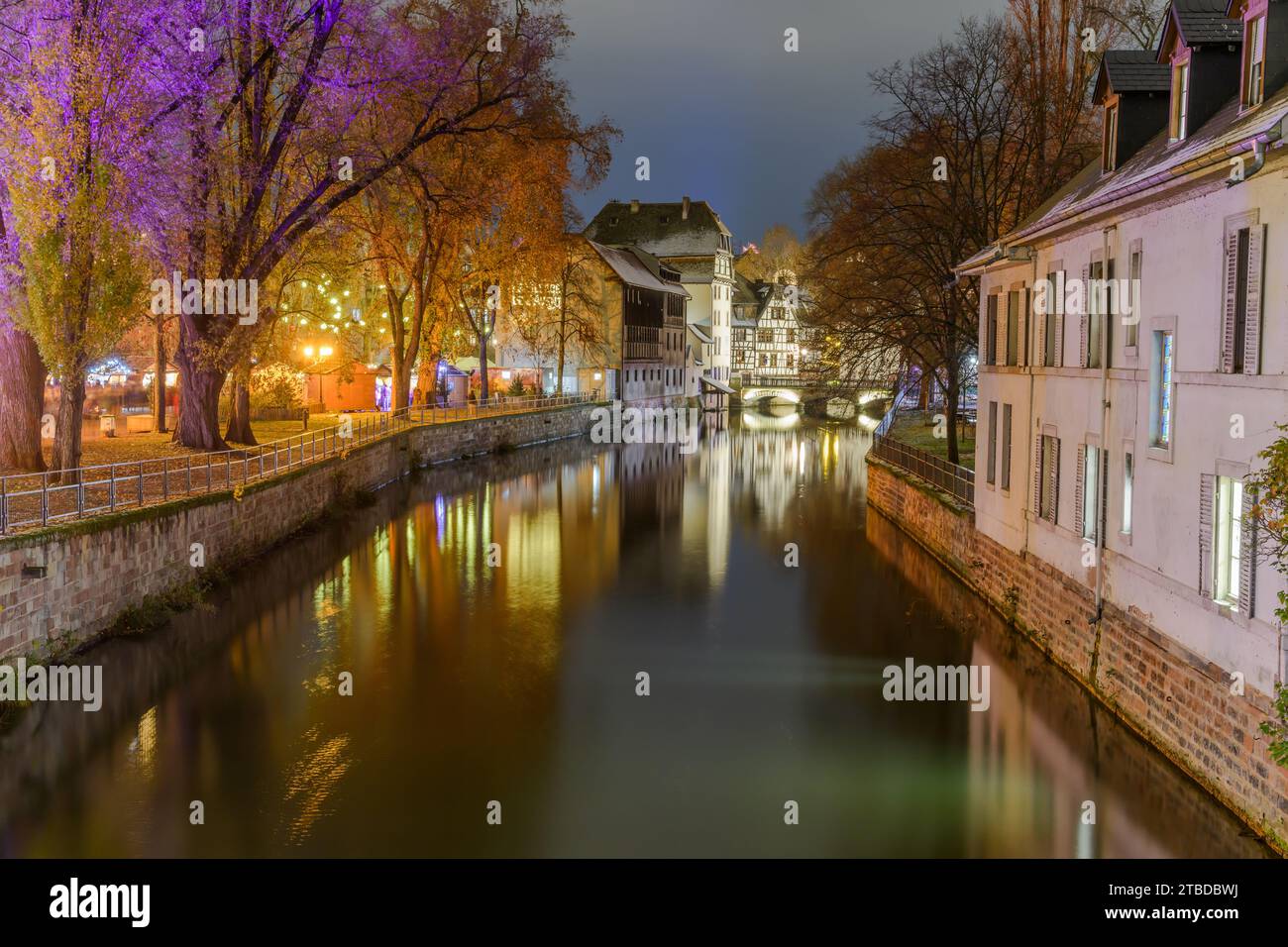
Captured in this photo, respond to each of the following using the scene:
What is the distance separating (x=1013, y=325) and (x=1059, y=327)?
3.13 meters

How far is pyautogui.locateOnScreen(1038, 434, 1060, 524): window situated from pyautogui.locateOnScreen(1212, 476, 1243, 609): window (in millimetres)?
5597

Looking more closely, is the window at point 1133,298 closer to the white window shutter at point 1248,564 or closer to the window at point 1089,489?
the window at point 1089,489

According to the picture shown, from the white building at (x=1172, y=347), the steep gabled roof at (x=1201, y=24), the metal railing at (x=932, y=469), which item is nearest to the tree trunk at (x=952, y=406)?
the metal railing at (x=932, y=469)

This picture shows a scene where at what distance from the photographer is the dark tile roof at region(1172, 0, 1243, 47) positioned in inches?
535

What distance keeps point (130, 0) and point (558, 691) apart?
12.7 metres

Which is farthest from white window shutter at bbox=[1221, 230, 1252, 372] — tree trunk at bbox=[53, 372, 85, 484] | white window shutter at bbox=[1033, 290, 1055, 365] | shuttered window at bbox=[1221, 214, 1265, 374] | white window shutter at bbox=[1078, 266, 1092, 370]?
tree trunk at bbox=[53, 372, 85, 484]

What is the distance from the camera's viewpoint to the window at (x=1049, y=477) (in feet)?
56.5

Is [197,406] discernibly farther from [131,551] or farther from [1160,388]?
[1160,388]

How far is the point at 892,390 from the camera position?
107ft

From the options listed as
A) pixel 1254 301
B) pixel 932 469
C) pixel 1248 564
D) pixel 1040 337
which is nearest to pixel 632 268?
pixel 932 469

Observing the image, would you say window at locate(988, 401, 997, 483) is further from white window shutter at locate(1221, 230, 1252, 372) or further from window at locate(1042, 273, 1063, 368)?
white window shutter at locate(1221, 230, 1252, 372)

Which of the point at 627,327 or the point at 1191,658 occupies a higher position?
the point at 627,327
